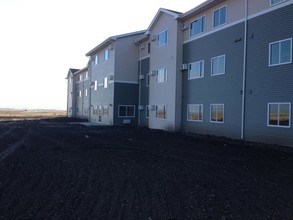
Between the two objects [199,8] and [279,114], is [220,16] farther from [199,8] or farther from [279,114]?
[279,114]

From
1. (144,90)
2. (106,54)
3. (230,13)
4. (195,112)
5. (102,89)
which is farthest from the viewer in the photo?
(102,89)

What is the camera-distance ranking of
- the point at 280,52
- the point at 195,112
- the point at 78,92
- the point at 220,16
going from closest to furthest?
the point at 280,52, the point at 220,16, the point at 195,112, the point at 78,92

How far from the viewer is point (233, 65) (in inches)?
699

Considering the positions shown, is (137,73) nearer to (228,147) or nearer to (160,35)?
(160,35)

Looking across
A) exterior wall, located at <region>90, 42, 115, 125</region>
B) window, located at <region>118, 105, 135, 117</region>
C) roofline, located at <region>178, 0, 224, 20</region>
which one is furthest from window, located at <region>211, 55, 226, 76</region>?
exterior wall, located at <region>90, 42, 115, 125</region>

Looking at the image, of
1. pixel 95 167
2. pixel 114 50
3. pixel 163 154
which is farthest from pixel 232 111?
pixel 114 50

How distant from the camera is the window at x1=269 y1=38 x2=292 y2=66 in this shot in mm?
14117

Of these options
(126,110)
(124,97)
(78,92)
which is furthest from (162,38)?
(78,92)

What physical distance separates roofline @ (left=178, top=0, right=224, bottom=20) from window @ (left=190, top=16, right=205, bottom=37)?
0.60 m

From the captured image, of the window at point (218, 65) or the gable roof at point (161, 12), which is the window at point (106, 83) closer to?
the gable roof at point (161, 12)

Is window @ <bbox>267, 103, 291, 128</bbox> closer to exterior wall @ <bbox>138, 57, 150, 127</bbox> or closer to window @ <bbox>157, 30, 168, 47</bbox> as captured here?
window @ <bbox>157, 30, 168, 47</bbox>

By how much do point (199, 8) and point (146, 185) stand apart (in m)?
16.4

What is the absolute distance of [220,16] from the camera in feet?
63.0

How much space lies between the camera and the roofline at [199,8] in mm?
19172
